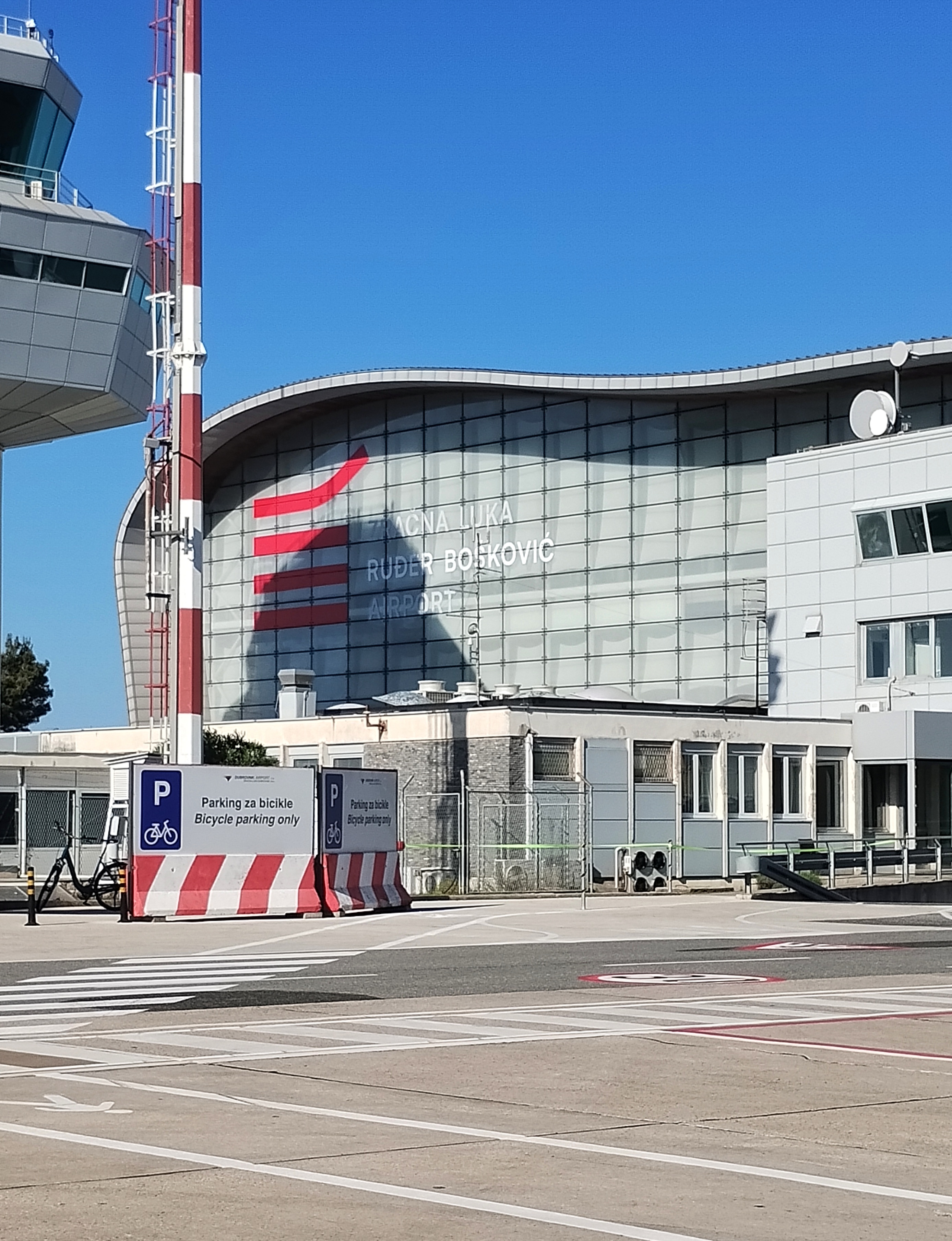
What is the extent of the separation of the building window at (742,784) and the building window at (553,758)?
18.2 ft

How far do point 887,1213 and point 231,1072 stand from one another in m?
4.84

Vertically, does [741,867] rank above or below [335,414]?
below

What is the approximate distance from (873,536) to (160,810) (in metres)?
29.2

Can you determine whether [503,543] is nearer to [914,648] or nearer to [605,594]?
[605,594]

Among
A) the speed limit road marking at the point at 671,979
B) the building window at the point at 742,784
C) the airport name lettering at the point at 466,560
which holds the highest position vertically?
the airport name lettering at the point at 466,560

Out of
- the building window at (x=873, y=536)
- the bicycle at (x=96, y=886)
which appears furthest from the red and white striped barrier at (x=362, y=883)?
the building window at (x=873, y=536)

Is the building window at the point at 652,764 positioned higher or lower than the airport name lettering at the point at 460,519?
lower

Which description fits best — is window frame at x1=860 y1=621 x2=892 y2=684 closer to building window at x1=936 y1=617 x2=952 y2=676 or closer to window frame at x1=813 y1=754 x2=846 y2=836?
building window at x1=936 y1=617 x2=952 y2=676

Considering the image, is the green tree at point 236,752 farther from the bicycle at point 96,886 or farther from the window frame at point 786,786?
the bicycle at point 96,886

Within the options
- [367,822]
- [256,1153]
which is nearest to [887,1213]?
[256,1153]

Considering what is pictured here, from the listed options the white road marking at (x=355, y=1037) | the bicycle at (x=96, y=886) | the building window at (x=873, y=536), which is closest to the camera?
the white road marking at (x=355, y=1037)

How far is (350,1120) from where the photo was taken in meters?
8.58

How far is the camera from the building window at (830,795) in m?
51.2

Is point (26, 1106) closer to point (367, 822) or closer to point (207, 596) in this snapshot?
point (367, 822)
